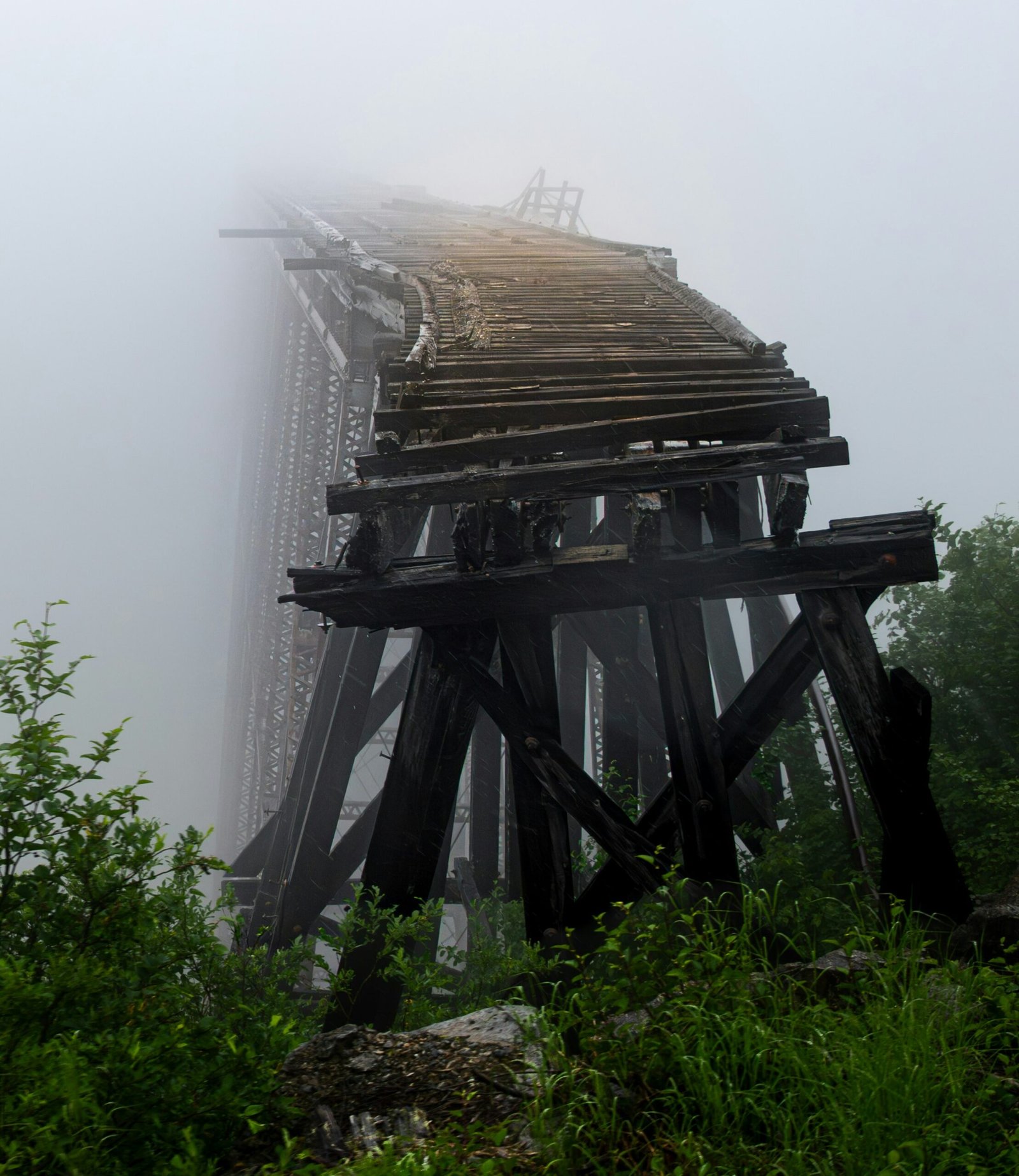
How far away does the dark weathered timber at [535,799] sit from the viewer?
9.79ft

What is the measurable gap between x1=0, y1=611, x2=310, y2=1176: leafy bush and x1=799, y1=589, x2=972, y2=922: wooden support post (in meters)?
1.58

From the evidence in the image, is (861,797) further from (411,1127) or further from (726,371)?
(411,1127)

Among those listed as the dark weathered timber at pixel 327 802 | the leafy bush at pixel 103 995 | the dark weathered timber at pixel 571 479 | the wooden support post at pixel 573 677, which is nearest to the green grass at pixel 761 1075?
the leafy bush at pixel 103 995

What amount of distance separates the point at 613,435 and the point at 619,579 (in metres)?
0.67

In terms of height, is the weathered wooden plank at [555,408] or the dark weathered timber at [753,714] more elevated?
the weathered wooden plank at [555,408]

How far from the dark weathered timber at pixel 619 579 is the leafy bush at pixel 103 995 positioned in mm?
825

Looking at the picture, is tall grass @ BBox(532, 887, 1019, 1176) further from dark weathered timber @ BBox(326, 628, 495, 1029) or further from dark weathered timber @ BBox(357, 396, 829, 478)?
dark weathered timber @ BBox(357, 396, 829, 478)

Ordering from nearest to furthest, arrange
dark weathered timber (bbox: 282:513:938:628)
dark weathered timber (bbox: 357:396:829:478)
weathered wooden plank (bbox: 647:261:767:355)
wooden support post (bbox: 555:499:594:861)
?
dark weathered timber (bbox: 282:513:938:628) < dark weathered timber (bbox: 357:396:829:478) < weathered wooden plank (bbox: 647:261:767:355) < wooden support post (bbox: 555:499:594:861)

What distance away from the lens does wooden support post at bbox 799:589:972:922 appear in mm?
2715

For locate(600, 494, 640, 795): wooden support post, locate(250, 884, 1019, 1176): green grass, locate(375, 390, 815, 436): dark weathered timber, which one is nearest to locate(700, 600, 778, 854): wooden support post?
locate(600, 494, 640, 795): wooden support post

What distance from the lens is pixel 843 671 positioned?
9.26 ft

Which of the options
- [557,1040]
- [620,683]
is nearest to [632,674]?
[620,683]

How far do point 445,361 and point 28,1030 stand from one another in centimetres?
299

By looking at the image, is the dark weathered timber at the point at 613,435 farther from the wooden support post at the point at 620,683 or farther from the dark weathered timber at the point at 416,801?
the wooden support post at the point at 620,683
